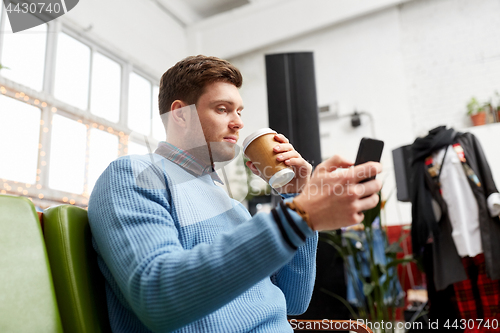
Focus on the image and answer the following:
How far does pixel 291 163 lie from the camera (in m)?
0.83

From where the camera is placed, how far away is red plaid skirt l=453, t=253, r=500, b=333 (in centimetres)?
229

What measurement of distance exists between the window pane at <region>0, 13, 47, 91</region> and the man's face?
379 cm

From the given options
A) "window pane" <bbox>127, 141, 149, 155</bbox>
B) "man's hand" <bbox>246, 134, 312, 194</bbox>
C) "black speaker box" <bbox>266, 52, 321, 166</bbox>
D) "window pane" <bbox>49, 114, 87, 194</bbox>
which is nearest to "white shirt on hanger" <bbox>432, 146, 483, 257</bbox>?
"black speaker box" <bbox>266, 52, 321, 166</bbox>

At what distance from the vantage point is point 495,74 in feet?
15.9

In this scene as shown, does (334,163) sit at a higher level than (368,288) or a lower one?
higher

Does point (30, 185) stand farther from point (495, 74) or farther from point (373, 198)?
point (495, 74)

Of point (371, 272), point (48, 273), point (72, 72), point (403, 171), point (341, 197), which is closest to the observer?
point (341, 197)

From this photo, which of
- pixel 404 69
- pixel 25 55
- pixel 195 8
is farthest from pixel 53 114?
pixel 404 69

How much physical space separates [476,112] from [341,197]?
15.9ft

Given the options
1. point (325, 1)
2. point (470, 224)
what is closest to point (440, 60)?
point (325, 1)

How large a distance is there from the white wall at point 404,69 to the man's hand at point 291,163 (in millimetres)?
4189

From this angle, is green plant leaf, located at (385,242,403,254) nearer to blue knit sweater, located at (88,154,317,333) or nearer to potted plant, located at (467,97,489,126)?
blue knit sweater, located at (88,154,317,333)

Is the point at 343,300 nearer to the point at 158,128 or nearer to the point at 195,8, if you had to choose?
the point at 158,128

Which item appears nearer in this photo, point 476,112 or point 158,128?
point 158,128
